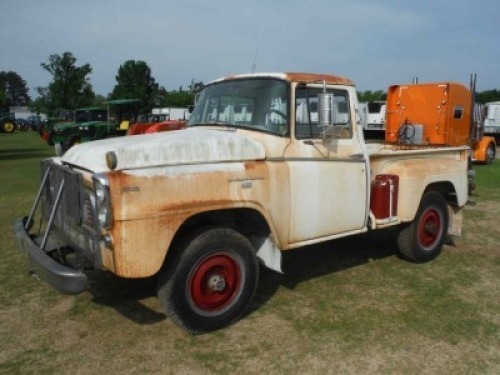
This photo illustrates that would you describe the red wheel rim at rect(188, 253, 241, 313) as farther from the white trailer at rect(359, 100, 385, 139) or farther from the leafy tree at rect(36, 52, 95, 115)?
the leafy tree at rect(36, 52, 95, 115)

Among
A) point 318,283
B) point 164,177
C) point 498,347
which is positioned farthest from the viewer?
point 318,283

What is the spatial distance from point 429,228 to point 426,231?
52 millimetres

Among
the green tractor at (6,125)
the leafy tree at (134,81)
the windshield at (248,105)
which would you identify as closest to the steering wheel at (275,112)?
the windshield at (248,105)

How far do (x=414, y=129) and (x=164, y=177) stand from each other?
9.99 meters

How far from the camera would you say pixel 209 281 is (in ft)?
13.1

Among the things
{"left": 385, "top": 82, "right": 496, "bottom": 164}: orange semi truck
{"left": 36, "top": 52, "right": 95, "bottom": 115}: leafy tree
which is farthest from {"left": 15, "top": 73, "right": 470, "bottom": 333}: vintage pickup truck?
{"left": 36, "top": 52, "right": 95, "bottom": 115}: leafy tree

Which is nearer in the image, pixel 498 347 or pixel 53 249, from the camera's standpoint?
pixel 498 347

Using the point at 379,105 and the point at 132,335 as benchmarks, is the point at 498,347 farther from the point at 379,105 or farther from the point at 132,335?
the point at 379,105

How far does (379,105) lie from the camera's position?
26984 mm

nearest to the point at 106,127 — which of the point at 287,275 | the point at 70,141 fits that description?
the point at 70,141

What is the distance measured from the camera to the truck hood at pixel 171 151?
11.8 ft

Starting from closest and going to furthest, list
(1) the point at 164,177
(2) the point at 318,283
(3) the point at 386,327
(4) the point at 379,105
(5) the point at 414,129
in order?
1. (1) the point at 164,177
2. (3) the point at 386,327
3. (2) the point at 318,283
4. (5) the point at 414,129
5. (4) the point at 379,105

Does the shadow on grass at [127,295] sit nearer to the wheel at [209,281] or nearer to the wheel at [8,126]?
the wheel at [209,281]

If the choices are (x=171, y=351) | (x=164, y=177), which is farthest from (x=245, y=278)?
(x=164, y=177)
